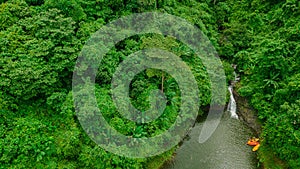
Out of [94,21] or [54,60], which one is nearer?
[54,60]

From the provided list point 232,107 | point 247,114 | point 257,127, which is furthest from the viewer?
point 232,107

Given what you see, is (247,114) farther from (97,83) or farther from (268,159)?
(97,83)

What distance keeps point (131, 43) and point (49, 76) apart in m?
6.23

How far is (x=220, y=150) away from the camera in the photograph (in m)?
18.3

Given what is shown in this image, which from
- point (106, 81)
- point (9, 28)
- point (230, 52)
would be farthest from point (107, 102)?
point (230, 52)

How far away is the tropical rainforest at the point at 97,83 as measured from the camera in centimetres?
1577

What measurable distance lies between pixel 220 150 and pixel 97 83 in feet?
26.8

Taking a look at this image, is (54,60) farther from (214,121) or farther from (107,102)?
(214,121)

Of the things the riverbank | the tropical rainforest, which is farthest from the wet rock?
the tropical rainforest

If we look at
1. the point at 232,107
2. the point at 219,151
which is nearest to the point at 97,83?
the point at 219,151

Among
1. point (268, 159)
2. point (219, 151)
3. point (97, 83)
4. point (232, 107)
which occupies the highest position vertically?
point (97, 83)

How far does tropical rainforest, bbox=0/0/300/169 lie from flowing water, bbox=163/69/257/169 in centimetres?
86

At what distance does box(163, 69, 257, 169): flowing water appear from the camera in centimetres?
1753

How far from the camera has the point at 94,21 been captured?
20.6 metres
